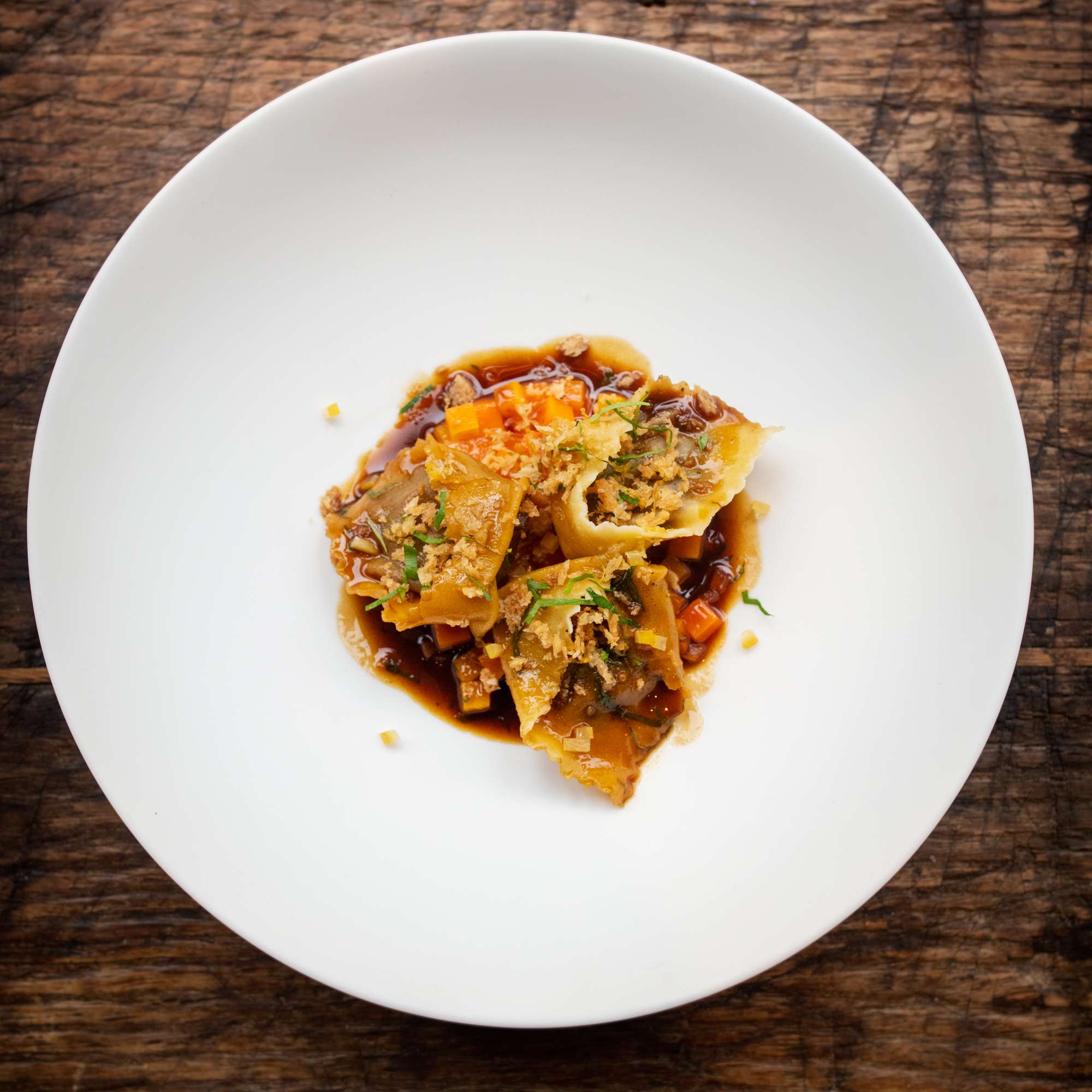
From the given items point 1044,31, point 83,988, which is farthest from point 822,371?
point 83,988

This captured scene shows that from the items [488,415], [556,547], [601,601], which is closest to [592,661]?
[601,601]

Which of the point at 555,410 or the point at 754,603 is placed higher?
the point at 555,410

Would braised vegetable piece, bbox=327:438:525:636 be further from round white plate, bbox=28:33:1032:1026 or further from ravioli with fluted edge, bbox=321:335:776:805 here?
round white plate, bbox=28:33:1032:1026

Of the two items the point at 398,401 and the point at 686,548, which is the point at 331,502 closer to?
the point at 398,401

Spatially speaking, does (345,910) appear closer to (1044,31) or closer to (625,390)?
(625,390)

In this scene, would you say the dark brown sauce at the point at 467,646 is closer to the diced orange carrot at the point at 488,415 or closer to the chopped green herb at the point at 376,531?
the diced orange carrot at the point at 488,415
